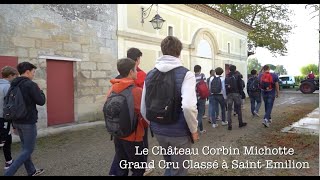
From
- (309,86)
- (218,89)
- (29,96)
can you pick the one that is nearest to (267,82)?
(218,89)

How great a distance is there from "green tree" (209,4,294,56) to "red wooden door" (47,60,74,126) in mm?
21255

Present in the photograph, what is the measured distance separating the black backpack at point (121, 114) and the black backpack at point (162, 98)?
28cm

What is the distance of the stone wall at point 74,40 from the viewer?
7.41 m

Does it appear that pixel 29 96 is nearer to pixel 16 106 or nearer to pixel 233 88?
pixel 16 106

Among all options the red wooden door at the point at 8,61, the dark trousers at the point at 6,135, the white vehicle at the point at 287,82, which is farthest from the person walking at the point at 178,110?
the white vehicle at the point at 287,82

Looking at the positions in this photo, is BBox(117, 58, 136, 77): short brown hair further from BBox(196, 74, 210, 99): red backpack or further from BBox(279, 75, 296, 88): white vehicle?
BBox(279, 75, 296, 88): white vehicle

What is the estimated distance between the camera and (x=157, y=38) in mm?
12109

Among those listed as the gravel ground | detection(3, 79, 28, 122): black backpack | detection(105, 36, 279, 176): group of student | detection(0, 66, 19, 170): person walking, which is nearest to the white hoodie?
detection(105, 36, 279, 176): group of student

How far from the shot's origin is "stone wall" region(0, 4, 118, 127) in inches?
292

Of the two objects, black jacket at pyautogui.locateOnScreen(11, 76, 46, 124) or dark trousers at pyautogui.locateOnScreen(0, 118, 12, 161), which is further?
dark trousers at pyautogui.locateOnScreen(0, 118, 12, 161)

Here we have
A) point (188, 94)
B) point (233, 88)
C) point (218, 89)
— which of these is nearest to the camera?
point (188, 94)

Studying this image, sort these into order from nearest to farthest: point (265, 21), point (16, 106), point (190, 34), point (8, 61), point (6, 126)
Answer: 1. point (16, 106)
2. point (6, 126)
3. point (8, 61)
4. point (190, 34)
5. point (265, 21)

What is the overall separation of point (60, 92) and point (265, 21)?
76.7ft

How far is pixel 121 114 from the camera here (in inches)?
127
